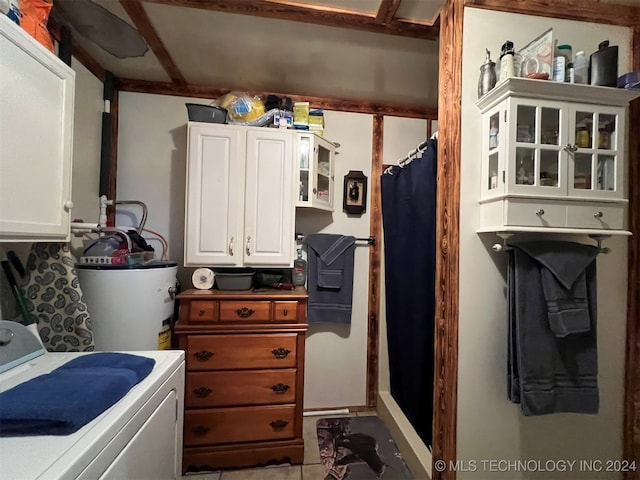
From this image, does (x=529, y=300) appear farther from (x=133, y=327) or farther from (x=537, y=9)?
(x=133, y=327)

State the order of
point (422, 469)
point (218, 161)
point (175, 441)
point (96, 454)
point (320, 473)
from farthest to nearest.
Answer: point (218, 161), point (320, 473), point (422, 469), point (175, 441), point (96, 454)

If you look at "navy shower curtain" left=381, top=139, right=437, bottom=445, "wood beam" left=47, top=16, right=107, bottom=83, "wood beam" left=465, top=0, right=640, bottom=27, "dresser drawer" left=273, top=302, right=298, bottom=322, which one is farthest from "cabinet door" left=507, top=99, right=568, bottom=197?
"wood beam" left=47, top=16, right=107, bottom=83

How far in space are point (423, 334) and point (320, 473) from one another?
38.7 inches

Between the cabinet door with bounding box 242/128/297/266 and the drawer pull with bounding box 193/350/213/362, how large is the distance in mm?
561

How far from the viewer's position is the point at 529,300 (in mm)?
1161

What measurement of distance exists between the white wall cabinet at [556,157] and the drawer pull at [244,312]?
130 centimetres

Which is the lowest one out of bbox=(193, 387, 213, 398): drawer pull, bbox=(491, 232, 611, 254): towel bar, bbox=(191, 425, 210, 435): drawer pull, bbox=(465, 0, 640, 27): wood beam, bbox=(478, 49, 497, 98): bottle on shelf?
bbox=(191, 425, 210, 435): drawer pull

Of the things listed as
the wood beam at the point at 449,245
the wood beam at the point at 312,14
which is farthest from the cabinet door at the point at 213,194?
the wood beam at the point at 449,245

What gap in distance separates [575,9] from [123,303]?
2.56m

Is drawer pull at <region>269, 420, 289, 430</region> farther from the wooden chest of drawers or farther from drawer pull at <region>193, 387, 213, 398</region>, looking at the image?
drawer pull at <region>193, 387, 213, 398</region>

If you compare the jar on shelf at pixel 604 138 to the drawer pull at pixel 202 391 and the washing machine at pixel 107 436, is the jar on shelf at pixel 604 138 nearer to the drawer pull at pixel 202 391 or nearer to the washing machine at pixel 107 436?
the washing machine at pixel 107 436

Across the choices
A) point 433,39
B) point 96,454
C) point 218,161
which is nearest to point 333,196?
point 218,161

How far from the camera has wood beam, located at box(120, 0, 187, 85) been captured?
1340 millimetres

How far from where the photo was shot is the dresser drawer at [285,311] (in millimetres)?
1690
